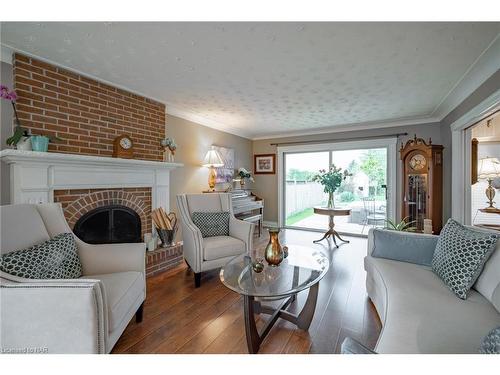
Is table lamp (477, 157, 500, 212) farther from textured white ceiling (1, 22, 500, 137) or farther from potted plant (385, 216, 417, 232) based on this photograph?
textured white ceiling (1, 22, 500, 137)

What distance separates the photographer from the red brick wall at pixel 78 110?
202 centimetres

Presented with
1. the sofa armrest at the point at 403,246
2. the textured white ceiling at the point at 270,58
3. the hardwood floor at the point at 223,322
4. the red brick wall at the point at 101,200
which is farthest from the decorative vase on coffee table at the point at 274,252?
the red brick wall at the point at 101,200

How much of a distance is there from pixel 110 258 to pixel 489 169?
4.51 m

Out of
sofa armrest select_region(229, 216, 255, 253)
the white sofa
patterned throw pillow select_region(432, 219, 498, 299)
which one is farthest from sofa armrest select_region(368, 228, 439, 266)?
sofa armrest select_region(229, 216, 255, 253)

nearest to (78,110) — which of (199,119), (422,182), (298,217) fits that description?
(199,119)

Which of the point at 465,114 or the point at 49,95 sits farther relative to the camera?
the point at 465,114

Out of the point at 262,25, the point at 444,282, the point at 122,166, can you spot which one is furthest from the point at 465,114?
the point at 122,166

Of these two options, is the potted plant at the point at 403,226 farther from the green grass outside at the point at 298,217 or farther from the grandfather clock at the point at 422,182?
the green grass outside at the point at 298,217

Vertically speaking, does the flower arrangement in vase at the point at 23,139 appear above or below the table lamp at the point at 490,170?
above

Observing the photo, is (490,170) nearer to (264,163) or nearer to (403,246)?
(403,246)
